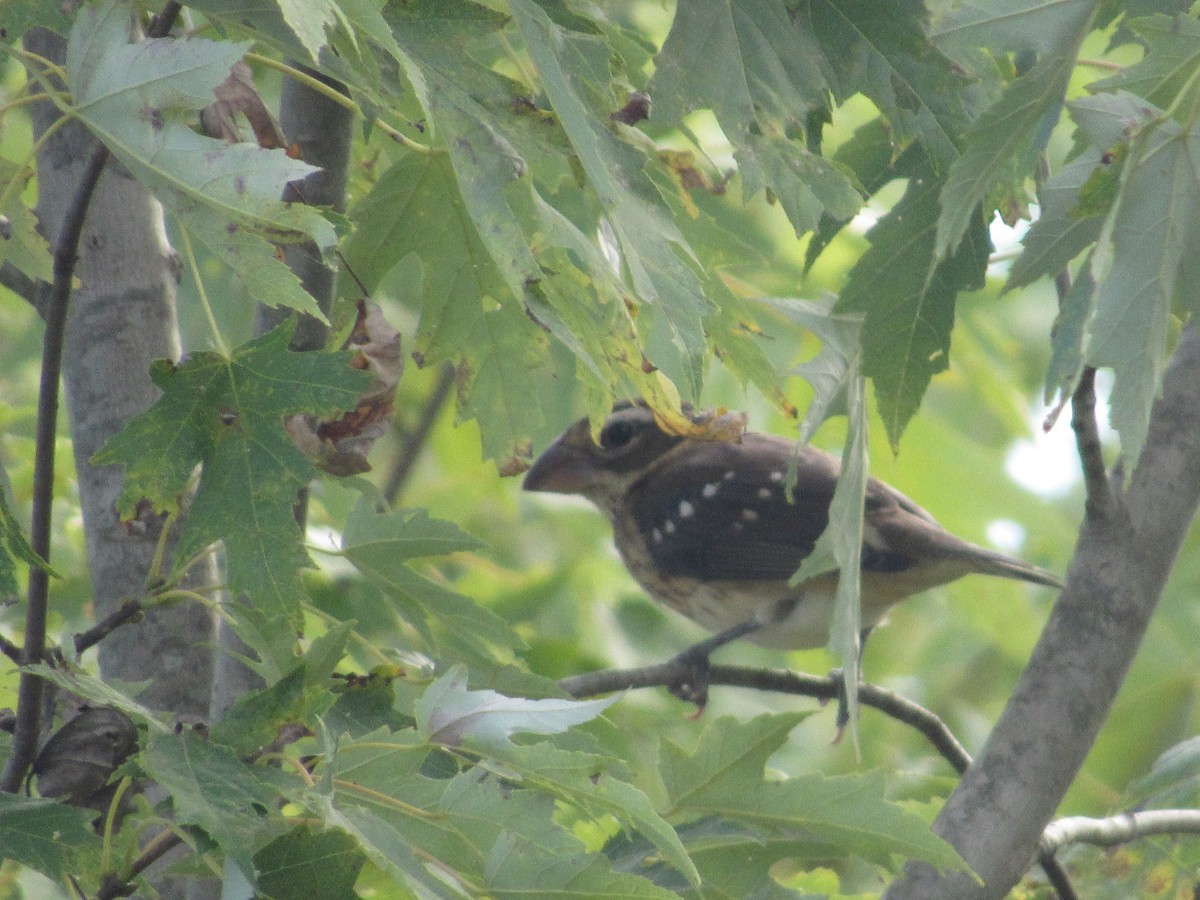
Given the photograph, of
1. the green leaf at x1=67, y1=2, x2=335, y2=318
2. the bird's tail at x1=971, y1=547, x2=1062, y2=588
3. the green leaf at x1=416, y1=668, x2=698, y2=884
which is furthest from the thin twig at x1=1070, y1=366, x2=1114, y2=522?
the green leaf at x1=67, y1=2, x2=335, y2=318

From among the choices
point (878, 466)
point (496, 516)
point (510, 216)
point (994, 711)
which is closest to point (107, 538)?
point (510, 216)

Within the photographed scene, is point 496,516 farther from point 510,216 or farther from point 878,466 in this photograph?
point 510,216

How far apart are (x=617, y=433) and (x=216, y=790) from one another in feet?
11.7

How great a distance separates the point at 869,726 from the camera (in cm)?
626

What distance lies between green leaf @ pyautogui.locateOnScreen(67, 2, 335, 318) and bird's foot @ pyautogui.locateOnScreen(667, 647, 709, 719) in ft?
A: 5.86

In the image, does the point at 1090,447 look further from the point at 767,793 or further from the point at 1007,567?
the point at 1007,567

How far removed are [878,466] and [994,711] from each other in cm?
329

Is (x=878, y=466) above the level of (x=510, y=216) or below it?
below

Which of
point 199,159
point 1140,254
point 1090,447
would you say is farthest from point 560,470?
point 199,159

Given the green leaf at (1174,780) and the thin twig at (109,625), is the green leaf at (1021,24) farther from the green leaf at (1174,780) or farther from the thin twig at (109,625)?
the green leaf at (1174,780)

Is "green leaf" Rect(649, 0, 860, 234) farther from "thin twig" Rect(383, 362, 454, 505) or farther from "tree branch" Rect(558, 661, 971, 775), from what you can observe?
"thin twig" Rect(383, 362, 454, 505)

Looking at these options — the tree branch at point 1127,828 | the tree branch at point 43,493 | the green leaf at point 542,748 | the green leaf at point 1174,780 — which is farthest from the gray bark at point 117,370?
the green leaf at point 1174,780

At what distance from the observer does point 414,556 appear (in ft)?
6.93

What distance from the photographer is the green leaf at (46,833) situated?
1.46m
